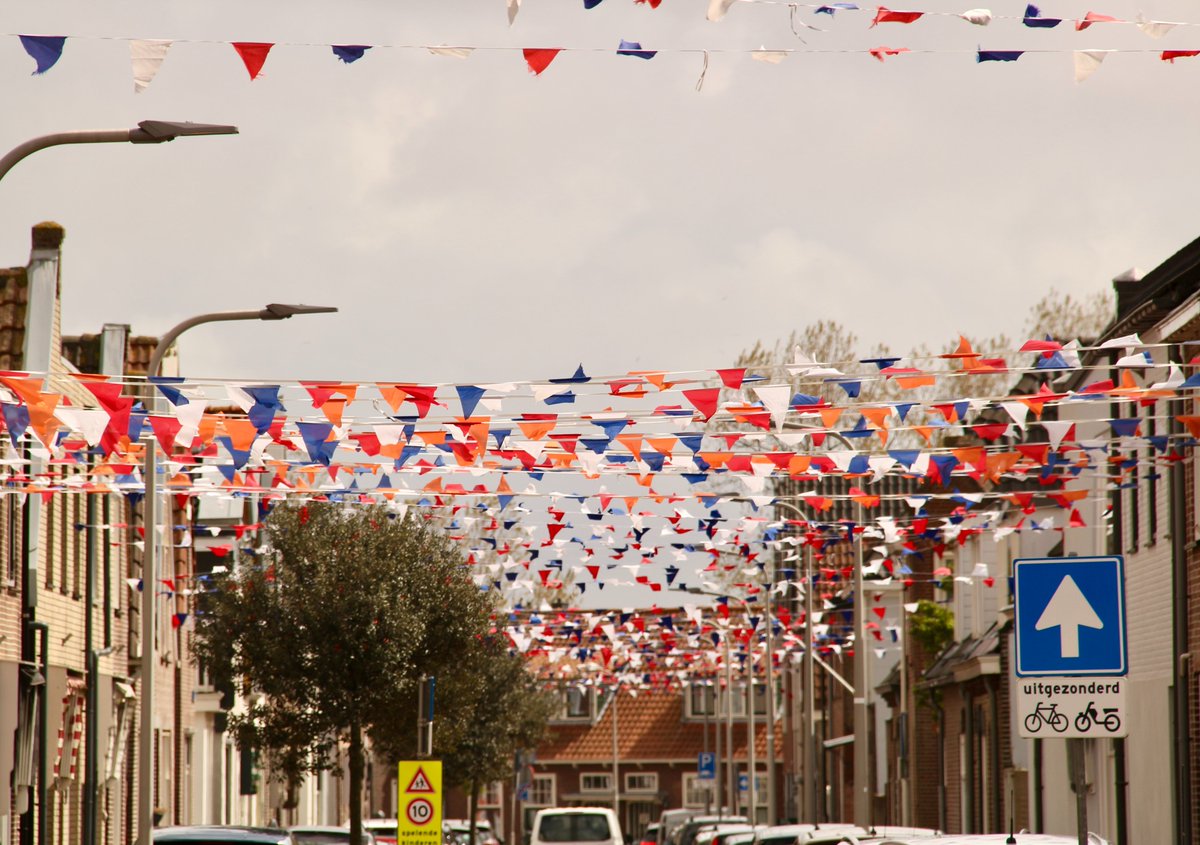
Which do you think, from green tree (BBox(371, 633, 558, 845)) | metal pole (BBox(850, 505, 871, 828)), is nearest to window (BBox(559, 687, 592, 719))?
green tree (BBox(371, 633, 558, 845))

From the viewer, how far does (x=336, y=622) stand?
29.8 m

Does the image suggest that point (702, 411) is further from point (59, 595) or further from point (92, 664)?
point (59, 595)

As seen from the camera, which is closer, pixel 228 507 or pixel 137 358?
pixel 137 358

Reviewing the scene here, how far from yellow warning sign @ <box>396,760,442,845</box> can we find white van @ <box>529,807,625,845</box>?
675 inches

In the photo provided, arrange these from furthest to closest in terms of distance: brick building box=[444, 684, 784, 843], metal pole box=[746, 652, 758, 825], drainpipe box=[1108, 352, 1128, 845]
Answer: brick building box=[444, 684, 784, 843], metal pole box=[746, 652, 758, 825], drainpipe box=[1108, 352, 1128, 845]

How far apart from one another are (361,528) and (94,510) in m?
5.47

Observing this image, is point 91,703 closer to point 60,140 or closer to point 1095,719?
point 60,140

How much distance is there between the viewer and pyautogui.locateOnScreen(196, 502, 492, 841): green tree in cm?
2978

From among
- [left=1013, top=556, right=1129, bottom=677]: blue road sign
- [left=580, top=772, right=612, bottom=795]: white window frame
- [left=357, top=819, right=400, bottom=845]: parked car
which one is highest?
[left=1013, top=556, right=1129, bottom=677]: blue road sign

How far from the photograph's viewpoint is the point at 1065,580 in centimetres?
984

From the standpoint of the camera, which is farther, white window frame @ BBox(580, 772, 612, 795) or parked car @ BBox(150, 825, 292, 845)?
white window frame @ BBox(580, 772, 612, 795)

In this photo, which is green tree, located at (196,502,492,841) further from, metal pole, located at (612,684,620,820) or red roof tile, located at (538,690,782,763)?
red roof tile, located at (538,690,782,763)

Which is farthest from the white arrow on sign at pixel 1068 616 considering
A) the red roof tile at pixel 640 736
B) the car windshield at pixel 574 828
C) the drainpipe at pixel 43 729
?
the red roof tile at pixel 640 736

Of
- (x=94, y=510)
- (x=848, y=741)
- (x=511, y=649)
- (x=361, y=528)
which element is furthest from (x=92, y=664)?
(x=848, y=741)
